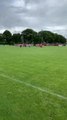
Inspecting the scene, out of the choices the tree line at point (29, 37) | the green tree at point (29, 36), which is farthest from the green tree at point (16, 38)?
the green tree at point (29, 36)

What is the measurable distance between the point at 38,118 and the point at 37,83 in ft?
14.6

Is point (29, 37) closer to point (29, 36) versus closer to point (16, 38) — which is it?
point (29, 36)

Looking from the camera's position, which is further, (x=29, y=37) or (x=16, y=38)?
(x=29, y=37)

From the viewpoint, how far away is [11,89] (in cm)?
1027

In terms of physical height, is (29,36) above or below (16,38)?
above

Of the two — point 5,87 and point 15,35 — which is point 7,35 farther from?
point 5,87

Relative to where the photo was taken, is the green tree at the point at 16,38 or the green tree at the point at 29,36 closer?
the green tree at the point at 16,38

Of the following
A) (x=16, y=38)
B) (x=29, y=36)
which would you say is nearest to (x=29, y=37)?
(x=29, y=36)

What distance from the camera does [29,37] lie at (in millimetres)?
159875

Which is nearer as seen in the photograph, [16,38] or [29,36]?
[16,38]

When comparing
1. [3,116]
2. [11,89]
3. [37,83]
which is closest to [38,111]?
[3,116]

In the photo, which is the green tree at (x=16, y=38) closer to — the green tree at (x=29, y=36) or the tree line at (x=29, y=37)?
the tree line at (x=29, y=37)

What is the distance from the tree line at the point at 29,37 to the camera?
152500 millimetres

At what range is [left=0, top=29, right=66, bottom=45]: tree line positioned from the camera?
15250cm
